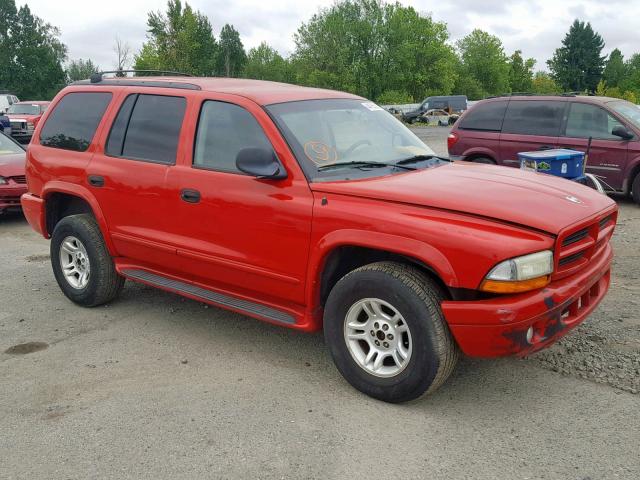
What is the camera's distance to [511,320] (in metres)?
3.27

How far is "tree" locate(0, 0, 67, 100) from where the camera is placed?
76.1 meters

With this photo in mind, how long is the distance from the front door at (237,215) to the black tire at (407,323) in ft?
1.17

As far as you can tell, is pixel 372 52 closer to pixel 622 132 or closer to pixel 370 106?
pixel 622 132

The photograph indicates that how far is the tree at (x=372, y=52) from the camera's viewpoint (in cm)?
7312

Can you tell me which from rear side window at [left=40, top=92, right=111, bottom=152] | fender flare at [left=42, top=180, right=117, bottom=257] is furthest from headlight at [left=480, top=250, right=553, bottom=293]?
rear side window at [left=40, top=92, right=111, bottom=152]

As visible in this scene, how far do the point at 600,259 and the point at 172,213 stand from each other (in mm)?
2894

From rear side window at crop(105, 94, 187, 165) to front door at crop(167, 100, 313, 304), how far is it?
0.74ft

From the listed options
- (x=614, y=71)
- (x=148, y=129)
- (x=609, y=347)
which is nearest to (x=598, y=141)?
(x=609, y=347)

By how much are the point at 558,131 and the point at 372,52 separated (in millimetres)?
69226

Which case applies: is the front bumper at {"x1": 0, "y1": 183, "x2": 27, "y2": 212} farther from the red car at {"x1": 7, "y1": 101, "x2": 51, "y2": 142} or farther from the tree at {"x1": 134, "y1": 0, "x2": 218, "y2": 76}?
the tree at {"x1": 134, "y1": 0, "x2": 218, "y2": 76}

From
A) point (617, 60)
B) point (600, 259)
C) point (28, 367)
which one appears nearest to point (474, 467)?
point (600, 259)

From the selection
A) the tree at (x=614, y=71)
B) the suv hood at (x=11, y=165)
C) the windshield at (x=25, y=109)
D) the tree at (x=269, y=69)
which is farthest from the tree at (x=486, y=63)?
the suv hood at (x=11, y=165)

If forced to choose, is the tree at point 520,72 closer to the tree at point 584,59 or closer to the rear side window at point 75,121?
the tree at point 584,59

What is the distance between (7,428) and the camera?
11.6ft
